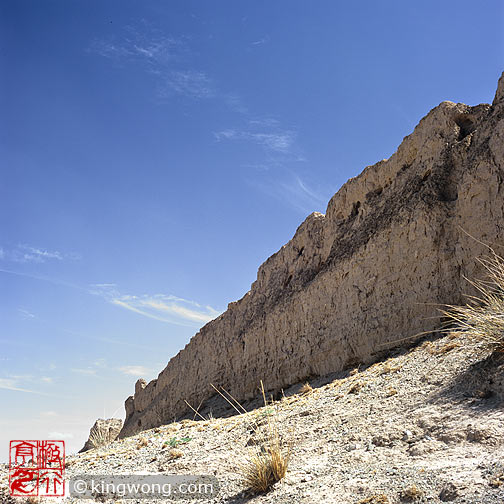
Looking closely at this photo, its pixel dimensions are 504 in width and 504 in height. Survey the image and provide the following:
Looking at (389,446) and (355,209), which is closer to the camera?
(389,446)

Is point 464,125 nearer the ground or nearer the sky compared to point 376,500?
nearer the sky

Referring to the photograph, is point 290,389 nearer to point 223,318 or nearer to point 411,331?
point 411,331

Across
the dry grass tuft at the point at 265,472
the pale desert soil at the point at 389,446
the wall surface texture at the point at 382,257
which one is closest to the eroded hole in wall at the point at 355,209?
the wall surface texture at the point at 382,257

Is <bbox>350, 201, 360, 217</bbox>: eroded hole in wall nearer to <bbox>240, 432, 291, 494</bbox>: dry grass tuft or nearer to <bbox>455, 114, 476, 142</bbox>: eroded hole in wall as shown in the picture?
<bbox>455, 114, 476, 142</bbox>: eroded hole in wall

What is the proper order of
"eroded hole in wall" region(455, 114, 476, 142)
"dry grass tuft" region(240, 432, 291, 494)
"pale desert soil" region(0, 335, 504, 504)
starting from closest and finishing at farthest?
"pale desert soil" region(0, 335, 504, 504), "dry grass tuft" region(240, 432, 291, 494), "eroded hole in wall" region(455, 114, 476, 142)

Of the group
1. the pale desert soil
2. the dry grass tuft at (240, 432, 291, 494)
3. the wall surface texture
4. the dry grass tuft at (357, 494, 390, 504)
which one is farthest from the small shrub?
the wall surface texture

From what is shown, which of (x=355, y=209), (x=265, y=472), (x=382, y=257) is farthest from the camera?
(x=355, y=209)

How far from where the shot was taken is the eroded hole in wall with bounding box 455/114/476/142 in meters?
11.7

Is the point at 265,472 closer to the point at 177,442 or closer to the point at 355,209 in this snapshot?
the point at 177,442

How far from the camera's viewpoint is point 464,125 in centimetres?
1189

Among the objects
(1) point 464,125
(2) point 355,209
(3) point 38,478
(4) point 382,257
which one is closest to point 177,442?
(3) point 38,478

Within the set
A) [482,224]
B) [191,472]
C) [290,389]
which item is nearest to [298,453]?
[191,472]

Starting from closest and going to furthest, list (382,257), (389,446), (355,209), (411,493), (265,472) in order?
1. (411,493)
2. (265,472)
3. (389,446)
4. (382,257)
5. (355,209)

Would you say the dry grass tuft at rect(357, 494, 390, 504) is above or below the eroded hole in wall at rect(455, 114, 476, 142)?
below
